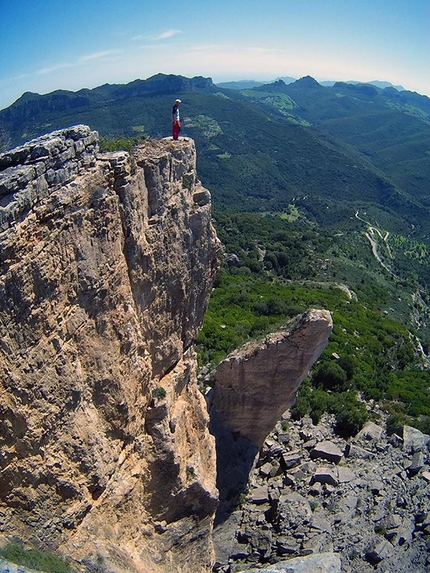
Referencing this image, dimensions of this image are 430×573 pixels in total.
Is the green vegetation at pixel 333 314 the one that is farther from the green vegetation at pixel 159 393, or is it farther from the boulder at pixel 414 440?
the green vegetation at pixel 159 393

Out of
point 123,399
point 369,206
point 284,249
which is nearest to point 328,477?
point 123,399

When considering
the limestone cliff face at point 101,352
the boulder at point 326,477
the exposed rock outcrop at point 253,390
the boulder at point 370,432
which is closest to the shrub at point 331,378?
the boulder at point 370,432

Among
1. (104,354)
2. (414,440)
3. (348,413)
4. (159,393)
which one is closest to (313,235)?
(348,413)

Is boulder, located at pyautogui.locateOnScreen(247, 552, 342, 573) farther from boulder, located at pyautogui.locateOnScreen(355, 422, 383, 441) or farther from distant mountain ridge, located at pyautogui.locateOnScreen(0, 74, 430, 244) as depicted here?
distant mountain ridge, located at pyautogui.locateOnScreen(0, 74, 430, 244)

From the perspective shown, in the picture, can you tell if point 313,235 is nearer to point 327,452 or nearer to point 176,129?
point 327,452

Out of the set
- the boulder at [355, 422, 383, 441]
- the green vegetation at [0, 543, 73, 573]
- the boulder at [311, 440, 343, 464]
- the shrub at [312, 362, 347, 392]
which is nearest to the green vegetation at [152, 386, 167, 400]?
the green vegetation at [0, 543, 73, 573]
